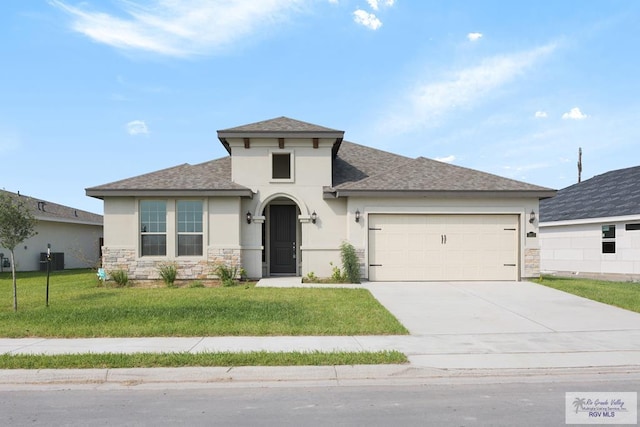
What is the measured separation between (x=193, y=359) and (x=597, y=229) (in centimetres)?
1988

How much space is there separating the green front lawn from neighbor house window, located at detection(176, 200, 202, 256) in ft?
8.13

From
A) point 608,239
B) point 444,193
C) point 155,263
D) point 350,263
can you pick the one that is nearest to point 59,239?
point 155,263

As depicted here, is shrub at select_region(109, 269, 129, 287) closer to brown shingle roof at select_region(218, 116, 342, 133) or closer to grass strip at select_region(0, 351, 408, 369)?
brown shingle roof at select_region(218, 116, 342, 133)

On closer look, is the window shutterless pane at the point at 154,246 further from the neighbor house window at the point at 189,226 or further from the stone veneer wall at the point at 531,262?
the stone veneer wall at the point at 531,262

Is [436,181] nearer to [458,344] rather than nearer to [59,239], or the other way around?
[458,344]

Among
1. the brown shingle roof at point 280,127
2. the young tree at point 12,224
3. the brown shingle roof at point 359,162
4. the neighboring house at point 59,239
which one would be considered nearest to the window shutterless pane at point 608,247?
the brown shingle roof at point 359,162

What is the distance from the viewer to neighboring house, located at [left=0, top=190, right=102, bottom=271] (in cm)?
2292

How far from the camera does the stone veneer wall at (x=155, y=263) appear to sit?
14.9 metres

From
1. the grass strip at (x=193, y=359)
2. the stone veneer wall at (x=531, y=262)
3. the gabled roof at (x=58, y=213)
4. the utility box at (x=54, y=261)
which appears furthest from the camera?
the utility box at (x=54, y=261)

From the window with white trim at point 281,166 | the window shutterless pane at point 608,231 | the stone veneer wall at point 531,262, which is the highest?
the window with white trim at point 281,166

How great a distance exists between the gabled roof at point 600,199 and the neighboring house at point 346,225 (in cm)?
703

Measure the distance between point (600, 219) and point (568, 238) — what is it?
2.34 metres

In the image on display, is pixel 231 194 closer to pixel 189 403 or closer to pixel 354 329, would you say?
pixel 354 329

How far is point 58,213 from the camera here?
2592 centimetres
